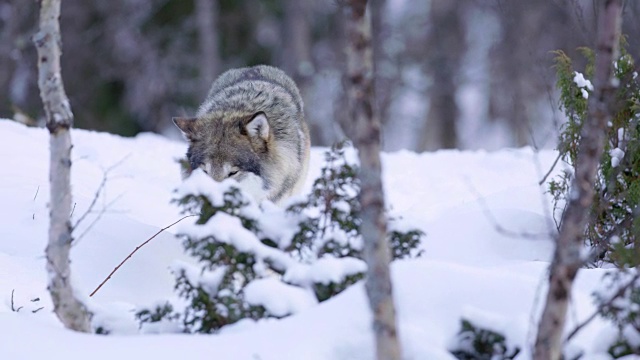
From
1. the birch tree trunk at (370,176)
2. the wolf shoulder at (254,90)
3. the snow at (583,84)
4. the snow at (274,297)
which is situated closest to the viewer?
the birch tree trunk at (370,176)

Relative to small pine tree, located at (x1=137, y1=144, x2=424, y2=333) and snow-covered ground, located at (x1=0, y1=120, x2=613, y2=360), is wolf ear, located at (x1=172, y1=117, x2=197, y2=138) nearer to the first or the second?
snow-covered ground, located at (x1=0, y1=120, x2=613, y2=360)

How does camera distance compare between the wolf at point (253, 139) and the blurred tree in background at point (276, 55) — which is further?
the blurred tree in background at point (276, 55)

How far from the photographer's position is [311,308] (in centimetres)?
412

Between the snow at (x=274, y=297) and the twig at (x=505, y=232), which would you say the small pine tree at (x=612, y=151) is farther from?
the snow at (x=274, y=297)

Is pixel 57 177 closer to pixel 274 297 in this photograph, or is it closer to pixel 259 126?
pixel 274 297

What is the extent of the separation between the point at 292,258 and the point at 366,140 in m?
1.28

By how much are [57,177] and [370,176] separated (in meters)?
1.53

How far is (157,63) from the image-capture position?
69.3ft

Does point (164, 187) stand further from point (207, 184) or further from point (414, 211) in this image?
point (207, 184)

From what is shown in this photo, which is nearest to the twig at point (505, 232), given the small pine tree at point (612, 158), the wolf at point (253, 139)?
the small pine tree at point (612, 158)

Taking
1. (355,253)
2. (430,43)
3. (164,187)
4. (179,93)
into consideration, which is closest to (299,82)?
(179,93)

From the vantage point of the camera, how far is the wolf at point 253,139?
685 cm

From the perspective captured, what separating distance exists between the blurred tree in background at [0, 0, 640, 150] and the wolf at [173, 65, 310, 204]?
1074 centimetres

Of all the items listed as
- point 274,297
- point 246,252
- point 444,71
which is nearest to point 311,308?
point 274,297
